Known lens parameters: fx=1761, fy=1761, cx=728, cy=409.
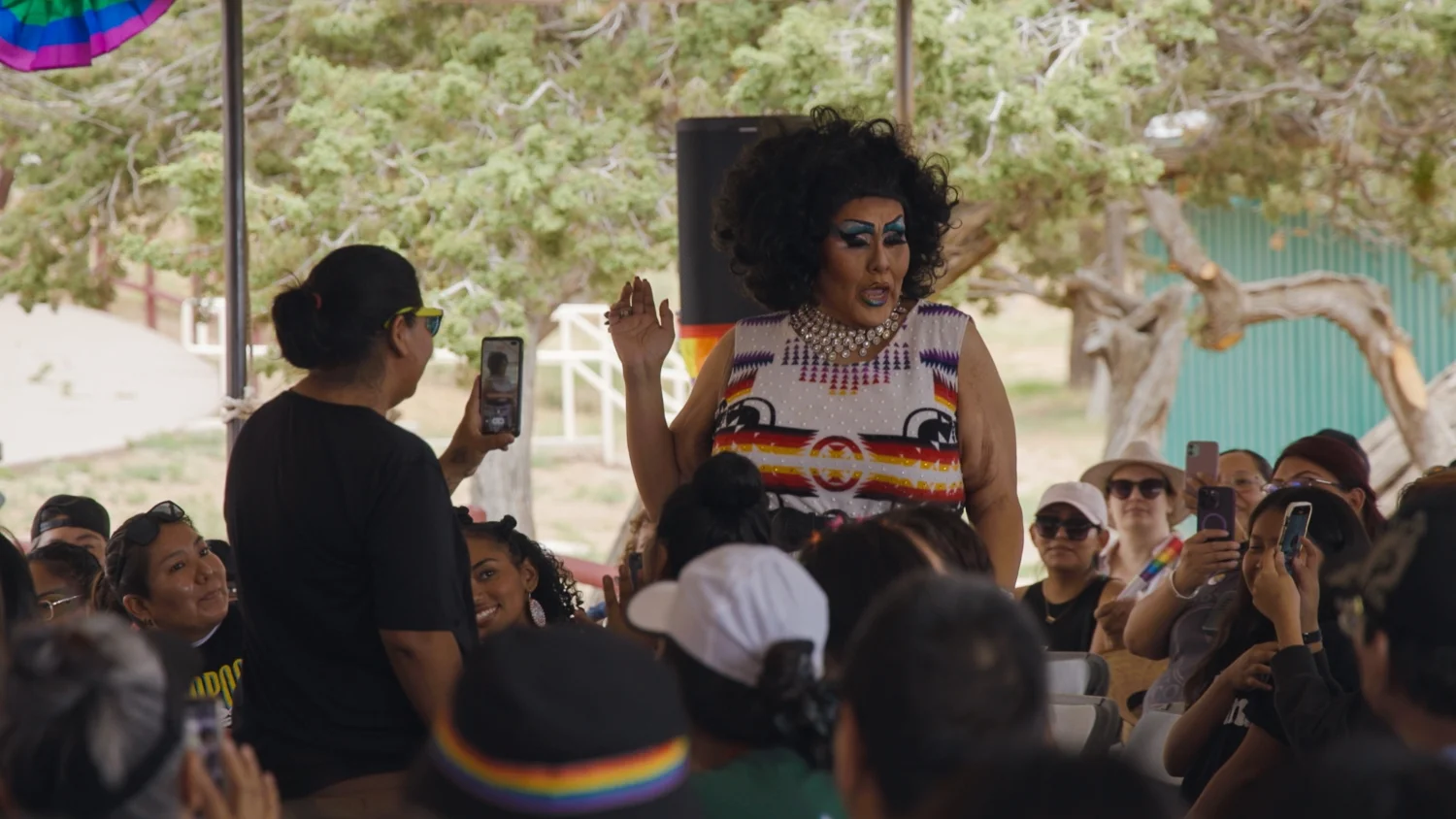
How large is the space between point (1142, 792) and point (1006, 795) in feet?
0.29

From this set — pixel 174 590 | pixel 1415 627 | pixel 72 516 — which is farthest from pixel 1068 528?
pixel 1415 627

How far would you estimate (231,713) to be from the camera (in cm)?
300

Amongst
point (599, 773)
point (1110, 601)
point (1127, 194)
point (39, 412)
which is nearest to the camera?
point (599, 773)

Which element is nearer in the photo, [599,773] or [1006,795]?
[1006,795]

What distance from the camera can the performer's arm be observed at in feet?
9.52

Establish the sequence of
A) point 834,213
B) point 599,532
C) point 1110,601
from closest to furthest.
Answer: point 834,213, point 1110,601, point 599,532

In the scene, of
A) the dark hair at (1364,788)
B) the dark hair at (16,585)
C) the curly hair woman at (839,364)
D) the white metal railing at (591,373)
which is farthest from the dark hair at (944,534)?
the white metal railing at (591,373)

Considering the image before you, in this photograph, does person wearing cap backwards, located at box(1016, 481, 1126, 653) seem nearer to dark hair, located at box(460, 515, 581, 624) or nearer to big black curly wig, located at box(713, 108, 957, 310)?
dark hair, located at box(460, 515, 581, 624)

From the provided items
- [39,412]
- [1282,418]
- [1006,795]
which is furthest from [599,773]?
[39,412]

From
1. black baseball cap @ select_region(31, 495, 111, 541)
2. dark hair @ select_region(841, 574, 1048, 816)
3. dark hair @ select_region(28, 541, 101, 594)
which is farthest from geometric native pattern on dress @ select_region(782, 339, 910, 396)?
black baseball cap @ select_region(31, 495, 111, 541)

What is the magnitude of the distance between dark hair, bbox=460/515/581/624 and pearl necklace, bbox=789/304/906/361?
3.21 ft

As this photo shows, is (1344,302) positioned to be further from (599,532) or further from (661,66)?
(599,532)

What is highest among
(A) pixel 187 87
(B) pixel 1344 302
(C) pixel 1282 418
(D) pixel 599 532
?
(A) pixel 187 87

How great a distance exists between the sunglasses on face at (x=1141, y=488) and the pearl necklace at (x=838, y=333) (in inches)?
110
